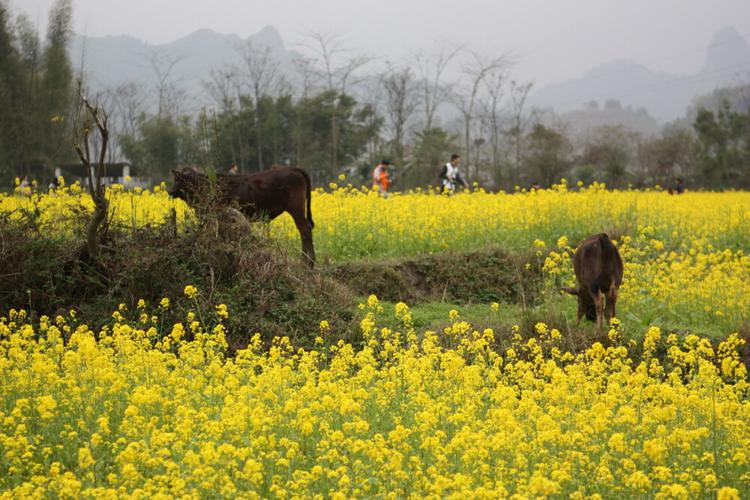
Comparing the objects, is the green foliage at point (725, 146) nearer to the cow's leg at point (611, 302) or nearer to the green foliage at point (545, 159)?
the green foliage at point (545, 159)

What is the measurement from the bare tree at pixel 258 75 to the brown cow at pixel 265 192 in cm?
2605

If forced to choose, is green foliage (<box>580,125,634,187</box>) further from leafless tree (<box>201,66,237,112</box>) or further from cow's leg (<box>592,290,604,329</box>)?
cow's leg (<box>592,290,604,329</box>)

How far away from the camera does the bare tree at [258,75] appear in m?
39.0

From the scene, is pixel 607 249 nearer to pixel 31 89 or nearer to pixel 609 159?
pixel 31 89

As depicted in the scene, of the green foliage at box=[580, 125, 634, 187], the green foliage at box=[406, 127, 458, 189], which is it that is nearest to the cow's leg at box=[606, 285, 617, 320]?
the green foliage at box=[406, 127, 458, 189]

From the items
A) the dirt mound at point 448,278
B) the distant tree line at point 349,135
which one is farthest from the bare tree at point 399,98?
the dirt mound at point 448,278

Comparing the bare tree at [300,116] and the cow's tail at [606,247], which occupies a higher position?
the bare tree at [300,116]

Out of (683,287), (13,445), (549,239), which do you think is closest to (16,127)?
(549,239)

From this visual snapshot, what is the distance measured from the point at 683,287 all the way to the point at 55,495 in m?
9.29

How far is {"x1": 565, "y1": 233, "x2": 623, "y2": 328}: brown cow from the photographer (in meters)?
9.84

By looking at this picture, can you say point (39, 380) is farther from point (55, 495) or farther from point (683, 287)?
point (683, 287)

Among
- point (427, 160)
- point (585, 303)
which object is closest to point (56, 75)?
point (427, 160)

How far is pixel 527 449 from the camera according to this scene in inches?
205

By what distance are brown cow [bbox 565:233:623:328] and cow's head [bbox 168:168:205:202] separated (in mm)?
5163
